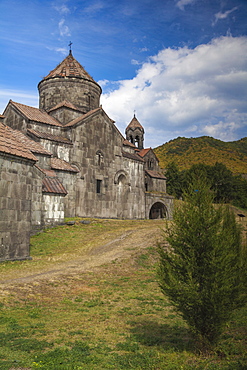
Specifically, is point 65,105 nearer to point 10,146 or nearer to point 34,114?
point 34,114

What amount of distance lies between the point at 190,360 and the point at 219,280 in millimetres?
1383

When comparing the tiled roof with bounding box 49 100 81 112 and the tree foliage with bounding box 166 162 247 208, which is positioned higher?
the tiled roof with bounding box 49 100 81 112

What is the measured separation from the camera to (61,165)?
22453 mm

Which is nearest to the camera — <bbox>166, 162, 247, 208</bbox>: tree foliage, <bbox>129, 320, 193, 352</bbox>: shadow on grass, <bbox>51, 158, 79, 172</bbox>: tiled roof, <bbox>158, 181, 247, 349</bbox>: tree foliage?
<bbox>158, 181, 247, 349</bbox>: tree foliage

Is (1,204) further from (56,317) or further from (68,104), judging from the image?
(68,104)

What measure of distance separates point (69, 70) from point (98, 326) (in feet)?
90.1

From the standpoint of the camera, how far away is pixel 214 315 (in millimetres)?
4906

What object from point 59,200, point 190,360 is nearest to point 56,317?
point 190,360

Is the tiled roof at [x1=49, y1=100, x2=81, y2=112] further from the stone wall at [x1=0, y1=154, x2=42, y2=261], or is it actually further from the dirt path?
the stone wall at [x1=0, y1=154, x2=42, y2=261]

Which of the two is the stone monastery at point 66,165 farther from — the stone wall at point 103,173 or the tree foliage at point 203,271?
the tree foliage at point 203,271

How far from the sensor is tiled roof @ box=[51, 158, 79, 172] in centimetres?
2177

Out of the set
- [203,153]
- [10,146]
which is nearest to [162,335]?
[10,146]

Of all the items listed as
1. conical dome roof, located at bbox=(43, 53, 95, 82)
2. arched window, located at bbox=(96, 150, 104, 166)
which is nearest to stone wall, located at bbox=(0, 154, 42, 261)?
arched window, located at bbox=(96, 150, 104, 166)

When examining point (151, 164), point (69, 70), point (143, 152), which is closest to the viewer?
point (69, 70)
